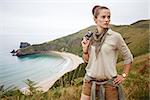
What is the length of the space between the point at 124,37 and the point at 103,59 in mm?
879

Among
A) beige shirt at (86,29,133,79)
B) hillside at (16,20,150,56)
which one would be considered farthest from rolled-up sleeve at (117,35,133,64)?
hillside at (16,20,150,56)

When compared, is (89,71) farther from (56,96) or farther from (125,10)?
(125,10)

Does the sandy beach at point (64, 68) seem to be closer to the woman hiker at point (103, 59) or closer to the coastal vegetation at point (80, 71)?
the coastal vegetation at point (80, 71)

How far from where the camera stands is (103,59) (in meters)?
1.63

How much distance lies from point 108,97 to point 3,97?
0.94 meters

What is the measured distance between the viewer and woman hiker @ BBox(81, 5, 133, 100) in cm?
163

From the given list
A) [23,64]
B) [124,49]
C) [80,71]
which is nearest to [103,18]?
[124,49]

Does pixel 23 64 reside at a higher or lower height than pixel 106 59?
lower

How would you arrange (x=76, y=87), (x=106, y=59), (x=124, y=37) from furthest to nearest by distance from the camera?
(x=124, y=37) < (x=76, y=87) < (x=106, y=59)

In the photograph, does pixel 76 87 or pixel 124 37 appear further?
pixel 124 37

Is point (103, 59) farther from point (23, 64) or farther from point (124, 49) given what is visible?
point (23, 64)

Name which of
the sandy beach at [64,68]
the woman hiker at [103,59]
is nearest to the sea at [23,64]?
the sandy beach at [64,68]

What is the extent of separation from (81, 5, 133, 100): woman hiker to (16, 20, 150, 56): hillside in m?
0.73

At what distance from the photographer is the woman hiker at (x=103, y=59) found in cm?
163
